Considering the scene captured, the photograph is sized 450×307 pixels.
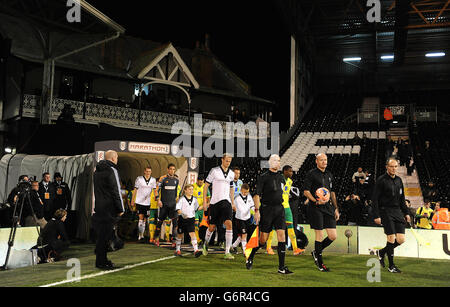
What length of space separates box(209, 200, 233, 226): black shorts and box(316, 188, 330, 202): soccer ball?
2.34 metres

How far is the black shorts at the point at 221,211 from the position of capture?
10.1 m

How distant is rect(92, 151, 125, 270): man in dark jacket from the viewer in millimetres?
8258

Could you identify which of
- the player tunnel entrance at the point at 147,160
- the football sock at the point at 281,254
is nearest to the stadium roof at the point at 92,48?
the player tunnel entrance at the point at 147,160

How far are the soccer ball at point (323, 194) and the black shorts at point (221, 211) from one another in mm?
2345

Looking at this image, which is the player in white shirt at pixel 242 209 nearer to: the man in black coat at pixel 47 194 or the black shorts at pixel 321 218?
the black shorts at pixel 321 218

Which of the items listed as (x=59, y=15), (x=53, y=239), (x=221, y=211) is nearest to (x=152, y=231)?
(x=53, y=239)

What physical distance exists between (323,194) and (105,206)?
13.3ft

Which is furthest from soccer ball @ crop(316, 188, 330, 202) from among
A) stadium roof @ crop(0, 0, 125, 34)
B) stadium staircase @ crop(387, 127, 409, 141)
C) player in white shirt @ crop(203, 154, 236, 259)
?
stadium staircase @ crop(387, 127, 409, 141)

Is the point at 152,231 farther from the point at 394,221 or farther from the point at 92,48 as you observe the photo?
the point at 92,48

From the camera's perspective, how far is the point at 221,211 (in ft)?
33.2

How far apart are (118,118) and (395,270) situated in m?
21.0
